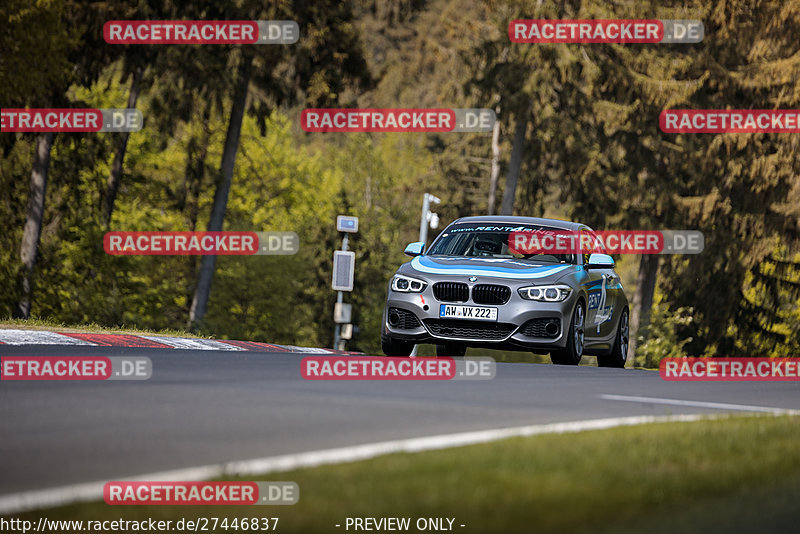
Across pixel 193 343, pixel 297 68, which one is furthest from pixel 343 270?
pixel 193 343

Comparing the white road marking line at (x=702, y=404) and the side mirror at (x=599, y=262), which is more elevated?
the side mirror at (x=599, y=262)

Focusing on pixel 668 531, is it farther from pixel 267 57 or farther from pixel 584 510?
pixel 267 57

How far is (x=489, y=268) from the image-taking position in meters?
15.1

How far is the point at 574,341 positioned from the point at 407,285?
6.85 ft

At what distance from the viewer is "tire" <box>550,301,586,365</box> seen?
15158 millimetres

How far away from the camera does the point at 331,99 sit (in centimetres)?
3584

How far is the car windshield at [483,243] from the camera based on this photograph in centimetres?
1612

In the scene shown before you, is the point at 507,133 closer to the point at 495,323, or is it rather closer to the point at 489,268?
the point at 489,268

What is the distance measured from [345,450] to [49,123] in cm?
2822

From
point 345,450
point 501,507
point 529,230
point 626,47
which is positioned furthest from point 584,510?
point 626,47

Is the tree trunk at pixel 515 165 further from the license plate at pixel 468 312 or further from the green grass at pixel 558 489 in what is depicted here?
the green grass at pixel 558 489

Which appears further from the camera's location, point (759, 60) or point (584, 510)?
point (759, 60)

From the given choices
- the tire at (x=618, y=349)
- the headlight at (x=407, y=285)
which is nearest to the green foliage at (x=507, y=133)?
the tire at (x=618, y=349)

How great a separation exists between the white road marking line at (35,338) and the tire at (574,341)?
539cm
